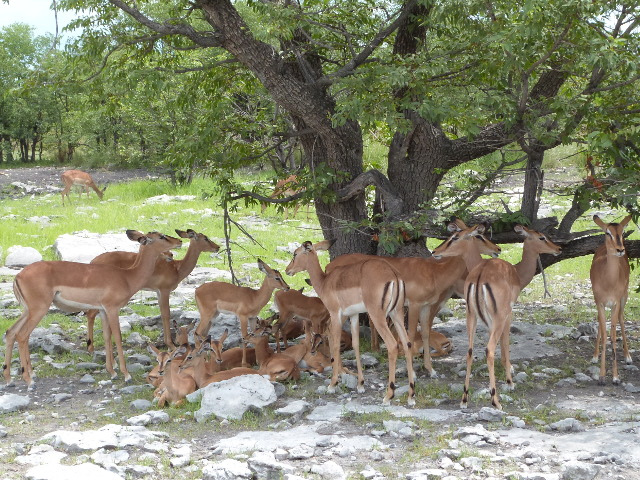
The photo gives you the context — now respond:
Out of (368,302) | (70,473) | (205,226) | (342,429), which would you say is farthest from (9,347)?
(205,226)

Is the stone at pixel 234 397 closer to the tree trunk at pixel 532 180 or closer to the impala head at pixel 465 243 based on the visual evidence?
the impala head at pixel 465 243

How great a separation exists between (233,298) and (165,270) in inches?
48.9

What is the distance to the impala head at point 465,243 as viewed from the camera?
9094 mm

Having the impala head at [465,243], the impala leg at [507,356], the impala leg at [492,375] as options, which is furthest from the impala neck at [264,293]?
the impala leg at [492,375]

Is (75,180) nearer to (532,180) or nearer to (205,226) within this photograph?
(205,226)

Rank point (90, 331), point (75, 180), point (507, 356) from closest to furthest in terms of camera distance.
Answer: point (507, 356), point (90, 331), point (75, 180)

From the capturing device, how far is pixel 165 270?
A: 1065cm

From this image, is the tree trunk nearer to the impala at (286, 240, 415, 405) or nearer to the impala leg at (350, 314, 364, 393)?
the impala at (286, 240, 415, 405)

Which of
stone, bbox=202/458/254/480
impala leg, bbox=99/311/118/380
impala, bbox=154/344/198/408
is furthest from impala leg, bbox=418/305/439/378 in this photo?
stone, bbox=202/458/254/480

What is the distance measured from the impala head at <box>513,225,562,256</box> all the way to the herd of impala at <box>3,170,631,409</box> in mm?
12

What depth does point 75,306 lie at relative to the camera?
365 inches

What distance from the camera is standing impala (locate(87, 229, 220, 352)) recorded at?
10414 millimetres

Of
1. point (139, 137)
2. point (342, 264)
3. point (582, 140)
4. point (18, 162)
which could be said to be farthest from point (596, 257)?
point (18, 162)

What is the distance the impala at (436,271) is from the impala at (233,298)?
0.82 meters
